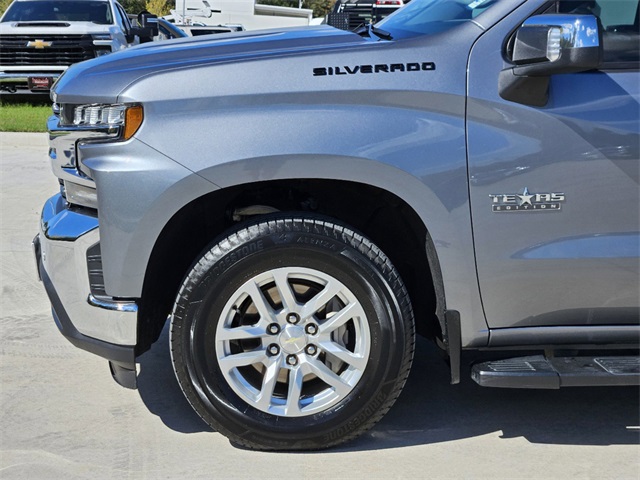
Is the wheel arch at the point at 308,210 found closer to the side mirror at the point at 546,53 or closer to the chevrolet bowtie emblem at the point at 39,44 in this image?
the side mirror at the point at 546,53

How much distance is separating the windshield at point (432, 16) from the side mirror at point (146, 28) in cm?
1035

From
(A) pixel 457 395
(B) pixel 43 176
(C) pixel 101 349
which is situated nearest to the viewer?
(C) pixel 101 349

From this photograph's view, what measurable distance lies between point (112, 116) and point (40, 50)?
12075 millimetres

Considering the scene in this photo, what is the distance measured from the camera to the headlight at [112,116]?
10.7 ft

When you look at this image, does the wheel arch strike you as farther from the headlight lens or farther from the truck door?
the headlight lens

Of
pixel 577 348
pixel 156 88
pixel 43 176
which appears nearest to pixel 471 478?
pixel 577 348

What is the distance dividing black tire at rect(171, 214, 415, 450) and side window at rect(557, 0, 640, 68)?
1108mm

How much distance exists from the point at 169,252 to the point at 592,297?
160 cm

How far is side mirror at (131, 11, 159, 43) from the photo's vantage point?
13906 millimetres

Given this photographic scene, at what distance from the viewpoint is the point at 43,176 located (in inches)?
359

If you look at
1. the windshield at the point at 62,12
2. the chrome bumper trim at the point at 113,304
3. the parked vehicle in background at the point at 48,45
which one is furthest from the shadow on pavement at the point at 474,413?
the windshield at the point at 62,12

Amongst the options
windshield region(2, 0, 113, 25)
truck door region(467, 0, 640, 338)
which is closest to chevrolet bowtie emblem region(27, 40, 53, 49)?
windshield region(2, 0, 113, 25)

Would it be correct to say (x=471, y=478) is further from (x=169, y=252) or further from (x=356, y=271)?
(x=169, y=252)

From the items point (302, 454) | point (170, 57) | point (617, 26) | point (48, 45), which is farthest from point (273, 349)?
point (48, 45)
